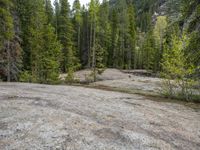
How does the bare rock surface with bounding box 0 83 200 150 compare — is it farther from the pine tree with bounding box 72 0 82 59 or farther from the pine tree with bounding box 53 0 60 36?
the pine tree with bounding box 72 0 82 59

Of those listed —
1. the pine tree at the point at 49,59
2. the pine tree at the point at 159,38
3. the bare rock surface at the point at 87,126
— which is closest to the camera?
the bare rock surface at the point at 87,126

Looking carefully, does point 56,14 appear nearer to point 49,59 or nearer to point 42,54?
point 42,54

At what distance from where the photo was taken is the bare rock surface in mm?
7301

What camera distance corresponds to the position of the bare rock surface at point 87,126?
7301 mm

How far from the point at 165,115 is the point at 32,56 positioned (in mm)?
24084

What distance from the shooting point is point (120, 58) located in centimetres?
5516

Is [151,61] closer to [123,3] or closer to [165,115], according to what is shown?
[123,3]

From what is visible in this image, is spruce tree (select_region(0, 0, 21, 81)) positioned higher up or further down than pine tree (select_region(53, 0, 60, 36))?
further down

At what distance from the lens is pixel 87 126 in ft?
28.8

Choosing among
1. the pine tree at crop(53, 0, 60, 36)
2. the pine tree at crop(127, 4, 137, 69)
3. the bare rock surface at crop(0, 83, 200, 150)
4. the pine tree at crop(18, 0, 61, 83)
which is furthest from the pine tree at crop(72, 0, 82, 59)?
the bare rock surface at crop(0, 83, 200, 150)

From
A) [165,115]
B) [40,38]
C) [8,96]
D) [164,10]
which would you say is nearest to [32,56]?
[40,38]

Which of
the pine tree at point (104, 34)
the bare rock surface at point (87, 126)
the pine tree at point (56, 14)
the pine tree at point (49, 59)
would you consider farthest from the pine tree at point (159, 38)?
the bare rock surface at point (87, 126)

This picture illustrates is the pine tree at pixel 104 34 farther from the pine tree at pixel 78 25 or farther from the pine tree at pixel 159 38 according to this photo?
the pine tree at pixel 159 38

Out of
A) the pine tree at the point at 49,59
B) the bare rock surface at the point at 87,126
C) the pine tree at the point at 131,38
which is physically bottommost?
the bare rock surface at the point at 87,126
